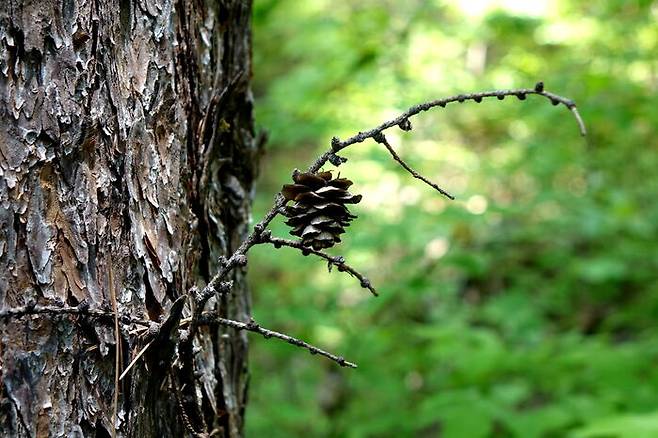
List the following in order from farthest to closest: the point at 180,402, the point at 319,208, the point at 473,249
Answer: the point at 473,249
the point at 180,402
the point at 319,208

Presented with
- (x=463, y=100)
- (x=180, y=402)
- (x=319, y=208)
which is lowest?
(x=180, y=402)

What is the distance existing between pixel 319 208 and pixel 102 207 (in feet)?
0.95

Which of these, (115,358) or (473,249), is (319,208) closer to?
(115,358)

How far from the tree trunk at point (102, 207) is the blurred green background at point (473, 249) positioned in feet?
4.25

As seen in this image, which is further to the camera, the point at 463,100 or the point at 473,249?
the point at 473,249

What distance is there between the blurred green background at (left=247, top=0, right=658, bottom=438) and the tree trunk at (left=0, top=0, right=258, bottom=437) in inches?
51.0

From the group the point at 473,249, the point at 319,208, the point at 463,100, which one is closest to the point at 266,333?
the point at 319,208

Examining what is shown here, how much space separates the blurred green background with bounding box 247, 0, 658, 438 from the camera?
265 cm

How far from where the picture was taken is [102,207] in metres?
0.85

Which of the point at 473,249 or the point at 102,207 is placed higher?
the point at 473,249

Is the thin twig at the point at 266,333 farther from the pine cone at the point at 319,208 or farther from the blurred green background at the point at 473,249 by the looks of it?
the blurred green background at the point at 473,249

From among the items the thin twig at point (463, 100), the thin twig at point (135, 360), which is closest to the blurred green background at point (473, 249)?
the thin twig at point (463, 100)

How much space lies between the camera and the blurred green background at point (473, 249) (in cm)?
265

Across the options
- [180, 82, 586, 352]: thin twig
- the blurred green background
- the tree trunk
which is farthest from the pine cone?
the blurred green background
